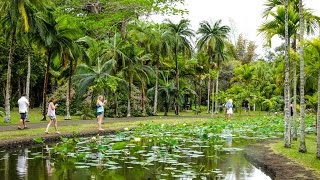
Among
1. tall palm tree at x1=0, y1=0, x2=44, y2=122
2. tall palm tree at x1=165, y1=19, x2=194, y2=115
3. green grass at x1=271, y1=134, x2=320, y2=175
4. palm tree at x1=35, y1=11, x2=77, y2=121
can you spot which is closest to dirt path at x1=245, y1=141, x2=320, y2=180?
green grass at x1=271, y1=134, x2=320, y2=175

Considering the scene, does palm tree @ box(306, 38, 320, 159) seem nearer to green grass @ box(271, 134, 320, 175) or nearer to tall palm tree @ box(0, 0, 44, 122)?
green grass @ box(271, 134, 320, 175)

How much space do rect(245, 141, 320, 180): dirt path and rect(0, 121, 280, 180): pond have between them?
29cm

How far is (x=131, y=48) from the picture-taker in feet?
147

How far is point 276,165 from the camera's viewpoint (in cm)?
1400

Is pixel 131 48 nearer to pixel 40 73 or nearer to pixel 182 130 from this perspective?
pixel 40 73

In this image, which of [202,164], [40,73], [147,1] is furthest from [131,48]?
[202,164]

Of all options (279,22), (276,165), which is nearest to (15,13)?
(279,22)

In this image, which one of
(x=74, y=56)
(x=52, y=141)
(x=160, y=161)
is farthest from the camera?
(x=74, y=56)

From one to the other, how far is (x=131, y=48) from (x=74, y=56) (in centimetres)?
1068

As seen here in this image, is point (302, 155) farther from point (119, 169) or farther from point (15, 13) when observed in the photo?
point (15, 13)

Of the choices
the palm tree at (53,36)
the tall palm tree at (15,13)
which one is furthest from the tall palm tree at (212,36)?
the tall palm tree at (15,13)

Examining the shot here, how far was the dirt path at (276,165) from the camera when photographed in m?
12.0

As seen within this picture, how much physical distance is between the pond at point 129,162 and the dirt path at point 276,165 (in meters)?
0.29

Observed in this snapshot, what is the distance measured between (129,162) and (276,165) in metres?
4.45
